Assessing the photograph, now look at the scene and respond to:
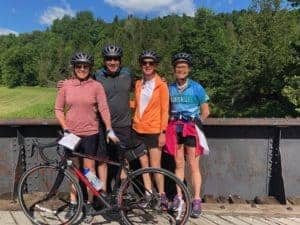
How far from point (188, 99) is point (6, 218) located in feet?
7.68

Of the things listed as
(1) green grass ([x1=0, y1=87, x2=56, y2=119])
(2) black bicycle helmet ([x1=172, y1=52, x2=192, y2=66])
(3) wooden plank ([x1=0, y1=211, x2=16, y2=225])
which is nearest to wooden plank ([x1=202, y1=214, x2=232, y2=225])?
(2) black bicycle helmet ([x1=172, y1=52, x2=192, y2=66])

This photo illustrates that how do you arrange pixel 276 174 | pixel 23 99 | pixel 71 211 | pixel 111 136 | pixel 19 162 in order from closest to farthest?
pixel 111 136, pixel 71 211, pixel 19 162, pixel 276 174, pixel 23 99

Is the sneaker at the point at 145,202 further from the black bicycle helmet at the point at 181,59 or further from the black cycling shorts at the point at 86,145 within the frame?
the black bicycle helmet at the point at 181,59

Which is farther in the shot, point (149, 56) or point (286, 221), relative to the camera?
point (286, 221)

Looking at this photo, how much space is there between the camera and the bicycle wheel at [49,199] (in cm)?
511

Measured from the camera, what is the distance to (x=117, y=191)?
509 centimetres

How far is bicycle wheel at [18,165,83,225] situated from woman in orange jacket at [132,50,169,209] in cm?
88

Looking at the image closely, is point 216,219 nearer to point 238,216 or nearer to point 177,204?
point 238,216

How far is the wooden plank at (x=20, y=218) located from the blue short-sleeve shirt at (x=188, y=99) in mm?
1937

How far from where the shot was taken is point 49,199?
17.6ft

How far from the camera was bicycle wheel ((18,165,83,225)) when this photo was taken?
511 centimetres

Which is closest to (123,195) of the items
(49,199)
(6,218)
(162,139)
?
(162,139)

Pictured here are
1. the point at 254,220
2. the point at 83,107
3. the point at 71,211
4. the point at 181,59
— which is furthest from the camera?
the point at 254,220

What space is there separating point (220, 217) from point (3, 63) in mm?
137102
